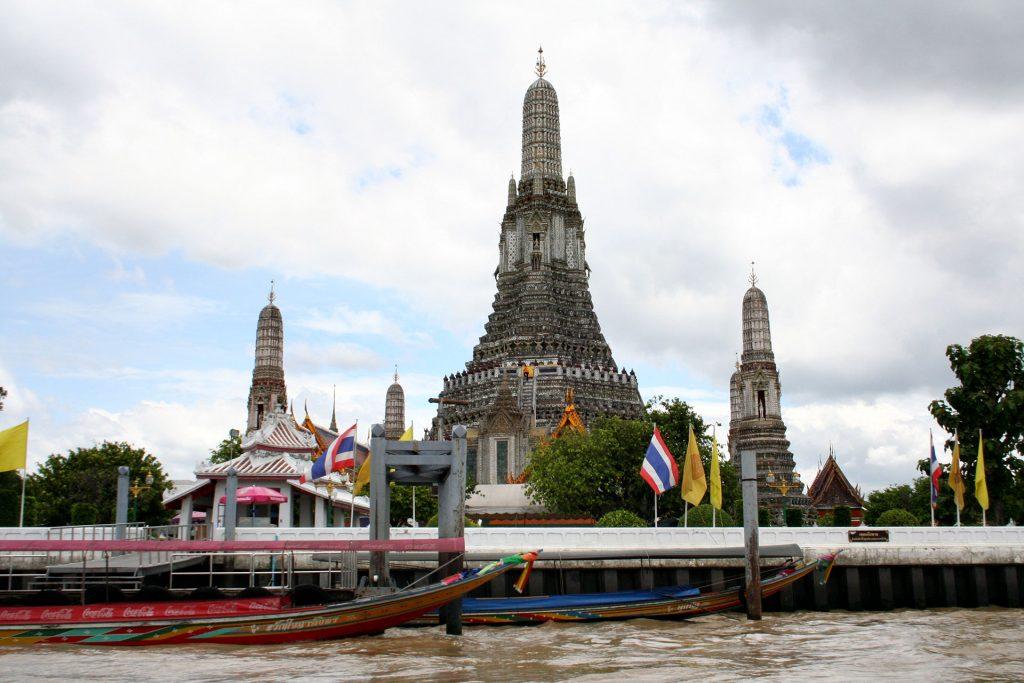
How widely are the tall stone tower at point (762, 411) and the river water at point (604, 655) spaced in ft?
156

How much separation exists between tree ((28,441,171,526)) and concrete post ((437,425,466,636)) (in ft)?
89.4

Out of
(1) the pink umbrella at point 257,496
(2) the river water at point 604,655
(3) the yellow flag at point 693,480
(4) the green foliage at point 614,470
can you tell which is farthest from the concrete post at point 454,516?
(4) the green foliage at point 614,470

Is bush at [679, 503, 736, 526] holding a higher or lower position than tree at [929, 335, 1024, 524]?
lower

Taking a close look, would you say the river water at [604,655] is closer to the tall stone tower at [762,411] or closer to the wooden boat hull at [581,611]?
the wooden boat hull at [581,611]

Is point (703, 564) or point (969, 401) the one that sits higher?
point (969, 401)

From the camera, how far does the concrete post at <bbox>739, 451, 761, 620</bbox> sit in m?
25.0

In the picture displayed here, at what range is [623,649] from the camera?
21.5 meters

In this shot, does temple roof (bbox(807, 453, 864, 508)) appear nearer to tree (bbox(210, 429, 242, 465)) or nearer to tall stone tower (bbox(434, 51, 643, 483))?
tall stone tower (bbox(434, 51, 643, 483))

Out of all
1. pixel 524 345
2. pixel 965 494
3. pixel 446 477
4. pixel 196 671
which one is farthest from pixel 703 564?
pixel 524 345

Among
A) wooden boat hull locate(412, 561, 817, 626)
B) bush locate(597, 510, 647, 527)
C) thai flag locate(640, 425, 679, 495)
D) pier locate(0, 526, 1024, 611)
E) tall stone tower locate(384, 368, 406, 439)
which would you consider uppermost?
tall stone tower locate(384, 368, 406, 439)

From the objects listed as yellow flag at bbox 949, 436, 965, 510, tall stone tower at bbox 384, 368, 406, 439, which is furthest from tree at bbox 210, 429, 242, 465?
yellow flag at bbox 949, 436, 965, 510

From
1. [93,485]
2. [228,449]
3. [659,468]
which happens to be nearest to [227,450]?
[228,449]

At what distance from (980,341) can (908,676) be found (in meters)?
23.5

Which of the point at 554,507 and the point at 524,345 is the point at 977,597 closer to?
the point at 554,507
